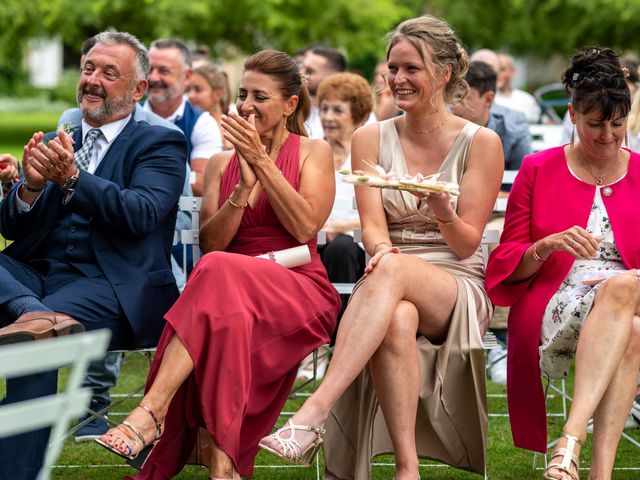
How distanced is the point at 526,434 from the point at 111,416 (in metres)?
2.36

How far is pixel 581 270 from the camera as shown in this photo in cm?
488

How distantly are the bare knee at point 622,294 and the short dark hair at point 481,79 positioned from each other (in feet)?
10.3

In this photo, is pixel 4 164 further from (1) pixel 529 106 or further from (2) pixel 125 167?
(1) pixel 529 106

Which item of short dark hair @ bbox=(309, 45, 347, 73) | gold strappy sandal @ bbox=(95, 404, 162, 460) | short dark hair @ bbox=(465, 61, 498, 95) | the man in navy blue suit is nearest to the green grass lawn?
the man in navy blue suit

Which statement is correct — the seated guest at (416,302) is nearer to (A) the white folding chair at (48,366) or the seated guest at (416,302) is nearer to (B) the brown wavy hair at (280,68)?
(B) the brown wavy hair at (280,68)

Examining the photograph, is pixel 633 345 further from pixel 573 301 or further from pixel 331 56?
pixel 331 56

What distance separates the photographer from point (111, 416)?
6141mm

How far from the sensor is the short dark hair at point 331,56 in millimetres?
9781

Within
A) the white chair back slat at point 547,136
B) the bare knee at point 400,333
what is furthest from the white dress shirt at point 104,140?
the white chair back slat at point 547,136

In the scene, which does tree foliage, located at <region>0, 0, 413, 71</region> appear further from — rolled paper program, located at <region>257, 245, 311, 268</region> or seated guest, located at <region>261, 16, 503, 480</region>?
rolled paper program, located at <region>257, 245, 311, 268</region>

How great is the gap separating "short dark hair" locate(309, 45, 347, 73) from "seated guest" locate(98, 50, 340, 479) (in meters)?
4.49

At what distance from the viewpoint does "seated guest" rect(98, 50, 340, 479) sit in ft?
14.7

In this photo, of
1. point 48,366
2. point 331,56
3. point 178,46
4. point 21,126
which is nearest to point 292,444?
point 48,366

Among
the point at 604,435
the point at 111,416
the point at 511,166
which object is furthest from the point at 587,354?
the point at 511,166
